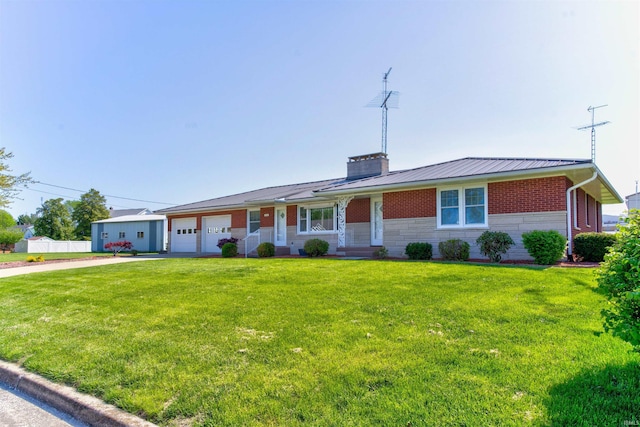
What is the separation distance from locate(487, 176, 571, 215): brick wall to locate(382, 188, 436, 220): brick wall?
2.05 metres

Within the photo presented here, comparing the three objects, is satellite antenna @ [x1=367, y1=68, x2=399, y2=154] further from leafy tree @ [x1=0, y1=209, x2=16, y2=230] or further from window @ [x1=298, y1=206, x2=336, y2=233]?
leafy tree @ [x1=0, y1=209, x2=16, y2=230]

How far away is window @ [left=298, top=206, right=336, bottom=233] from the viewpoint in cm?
1848

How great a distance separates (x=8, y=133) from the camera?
2161 centimetres

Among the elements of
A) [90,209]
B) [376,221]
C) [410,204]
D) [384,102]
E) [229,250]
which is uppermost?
[384,102]

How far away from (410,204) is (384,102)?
856cm

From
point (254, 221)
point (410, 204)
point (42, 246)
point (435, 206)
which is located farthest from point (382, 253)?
point (42, 246)

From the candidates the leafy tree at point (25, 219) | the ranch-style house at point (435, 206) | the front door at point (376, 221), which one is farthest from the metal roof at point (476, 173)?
the leafy tree at point (25, 219)

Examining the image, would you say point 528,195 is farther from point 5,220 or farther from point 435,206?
point 5,220

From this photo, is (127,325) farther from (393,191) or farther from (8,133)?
(8,133)

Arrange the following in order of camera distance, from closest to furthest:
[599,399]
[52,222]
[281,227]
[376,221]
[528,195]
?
[599,399], [528,195], [376,221], [281,227], [52,222]

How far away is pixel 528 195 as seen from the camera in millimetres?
12180

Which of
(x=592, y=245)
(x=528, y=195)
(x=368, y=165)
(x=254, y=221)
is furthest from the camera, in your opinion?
(x=254, y=221)

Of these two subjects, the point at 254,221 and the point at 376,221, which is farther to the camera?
the point at 254,221

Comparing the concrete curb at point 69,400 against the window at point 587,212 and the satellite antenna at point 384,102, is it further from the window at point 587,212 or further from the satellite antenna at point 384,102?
the window at point 587,212
